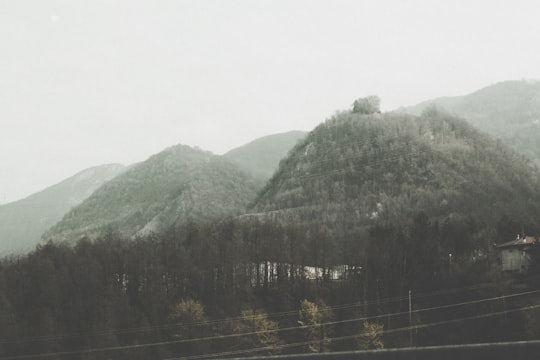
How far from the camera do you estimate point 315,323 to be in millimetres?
70438

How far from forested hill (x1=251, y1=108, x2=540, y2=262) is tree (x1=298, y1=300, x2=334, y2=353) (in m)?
44.0

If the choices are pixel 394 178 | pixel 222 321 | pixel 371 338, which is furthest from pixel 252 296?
pixel 394 178

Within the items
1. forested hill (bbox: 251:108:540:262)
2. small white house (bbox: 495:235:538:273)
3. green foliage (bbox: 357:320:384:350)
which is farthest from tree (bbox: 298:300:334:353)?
forested hill (bbox: 251:108:540:262)

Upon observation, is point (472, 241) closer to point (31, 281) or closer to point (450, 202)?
point (450, 202)

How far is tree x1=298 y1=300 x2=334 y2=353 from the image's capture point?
216 ft

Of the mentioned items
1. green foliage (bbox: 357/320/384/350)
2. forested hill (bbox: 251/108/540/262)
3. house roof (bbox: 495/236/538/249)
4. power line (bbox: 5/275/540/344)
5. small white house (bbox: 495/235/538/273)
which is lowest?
green foliage (bbox: 357/320/384/350)

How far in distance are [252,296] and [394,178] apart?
84814 millimetres

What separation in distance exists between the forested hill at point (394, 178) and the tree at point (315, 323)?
44.0 metres

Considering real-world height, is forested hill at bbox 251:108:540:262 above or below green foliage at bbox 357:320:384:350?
above

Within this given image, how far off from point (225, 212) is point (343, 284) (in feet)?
366

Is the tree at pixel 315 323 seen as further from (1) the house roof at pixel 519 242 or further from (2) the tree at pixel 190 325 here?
(1) the house roof at pixel 519 242

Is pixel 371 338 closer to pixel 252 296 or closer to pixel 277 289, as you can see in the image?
pixel 252 296

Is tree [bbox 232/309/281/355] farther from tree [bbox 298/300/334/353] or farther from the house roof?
the house roof

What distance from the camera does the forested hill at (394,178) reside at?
454 feet
